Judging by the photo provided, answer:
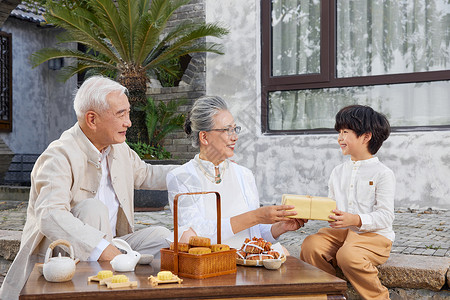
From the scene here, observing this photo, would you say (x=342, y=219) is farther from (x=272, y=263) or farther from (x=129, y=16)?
(x=129, y=16)

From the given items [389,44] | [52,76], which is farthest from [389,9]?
[52,76]

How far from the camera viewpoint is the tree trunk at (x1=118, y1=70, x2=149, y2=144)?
837 centimetres

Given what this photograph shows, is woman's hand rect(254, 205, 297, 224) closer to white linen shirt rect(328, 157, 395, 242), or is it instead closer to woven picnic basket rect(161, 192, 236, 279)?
woven picnic basket rect(161, 192, 236, 279)

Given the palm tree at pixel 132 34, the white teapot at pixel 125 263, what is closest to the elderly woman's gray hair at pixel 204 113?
the white teapot at pixel 125 263

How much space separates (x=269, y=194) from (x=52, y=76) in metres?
10.5

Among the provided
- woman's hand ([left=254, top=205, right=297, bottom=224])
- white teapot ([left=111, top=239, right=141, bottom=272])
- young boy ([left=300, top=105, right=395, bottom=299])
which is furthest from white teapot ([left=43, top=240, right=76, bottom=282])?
young boy ([left=300, top=105, right=395, bottom=299])

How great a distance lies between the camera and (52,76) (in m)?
15.8

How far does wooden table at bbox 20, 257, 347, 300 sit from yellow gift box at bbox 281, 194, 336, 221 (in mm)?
390

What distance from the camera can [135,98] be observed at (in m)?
8.37

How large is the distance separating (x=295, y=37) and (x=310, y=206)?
5346 millimetres

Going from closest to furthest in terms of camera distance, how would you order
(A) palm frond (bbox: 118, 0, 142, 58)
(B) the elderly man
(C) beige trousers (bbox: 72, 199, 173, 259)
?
(B) the elderly man < (C) beige trousers (bbox: 72, 199, 173, 259) < (A) palm frond (bbox: 118, 0, 142, 58)

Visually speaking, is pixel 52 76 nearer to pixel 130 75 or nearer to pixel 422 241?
pixel 130 75

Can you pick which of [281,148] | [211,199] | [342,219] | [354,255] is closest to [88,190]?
[211,199]

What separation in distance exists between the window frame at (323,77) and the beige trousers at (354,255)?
13.3 feet
